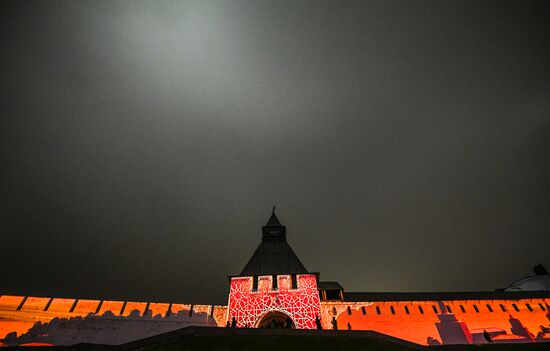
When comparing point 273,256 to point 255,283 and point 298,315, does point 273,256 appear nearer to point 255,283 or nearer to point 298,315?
point 255,283

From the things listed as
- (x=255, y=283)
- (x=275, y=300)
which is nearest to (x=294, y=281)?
(x=275, y=300)

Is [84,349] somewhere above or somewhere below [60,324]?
below

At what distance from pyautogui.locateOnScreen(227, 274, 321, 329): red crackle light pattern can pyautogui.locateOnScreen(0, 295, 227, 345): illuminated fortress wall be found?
62.3 inches

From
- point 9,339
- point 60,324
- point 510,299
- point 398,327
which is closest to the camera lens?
point 9,339

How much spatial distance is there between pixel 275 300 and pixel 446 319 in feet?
40.6

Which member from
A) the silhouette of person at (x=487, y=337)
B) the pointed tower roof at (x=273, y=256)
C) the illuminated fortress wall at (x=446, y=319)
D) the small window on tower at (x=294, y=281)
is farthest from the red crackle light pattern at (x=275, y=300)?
the silhouette of person at (x=487, y=337)

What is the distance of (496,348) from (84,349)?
1813cm

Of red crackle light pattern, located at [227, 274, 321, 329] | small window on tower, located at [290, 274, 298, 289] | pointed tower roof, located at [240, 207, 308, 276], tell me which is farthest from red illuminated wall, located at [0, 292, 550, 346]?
pointed tower roof, located at [240, 207, 308, 276]

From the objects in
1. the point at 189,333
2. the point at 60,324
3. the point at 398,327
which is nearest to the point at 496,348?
the point at 398,327

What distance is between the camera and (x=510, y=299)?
20250 millimetres

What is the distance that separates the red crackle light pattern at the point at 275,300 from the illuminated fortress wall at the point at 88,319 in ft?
5.19

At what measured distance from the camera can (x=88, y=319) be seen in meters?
16.1

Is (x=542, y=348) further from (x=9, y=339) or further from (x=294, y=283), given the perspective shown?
(x=9, y=339)

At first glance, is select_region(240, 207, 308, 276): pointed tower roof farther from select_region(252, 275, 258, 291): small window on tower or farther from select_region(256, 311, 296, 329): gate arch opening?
select_region(256, 311, 296, 329): gate arch opening
